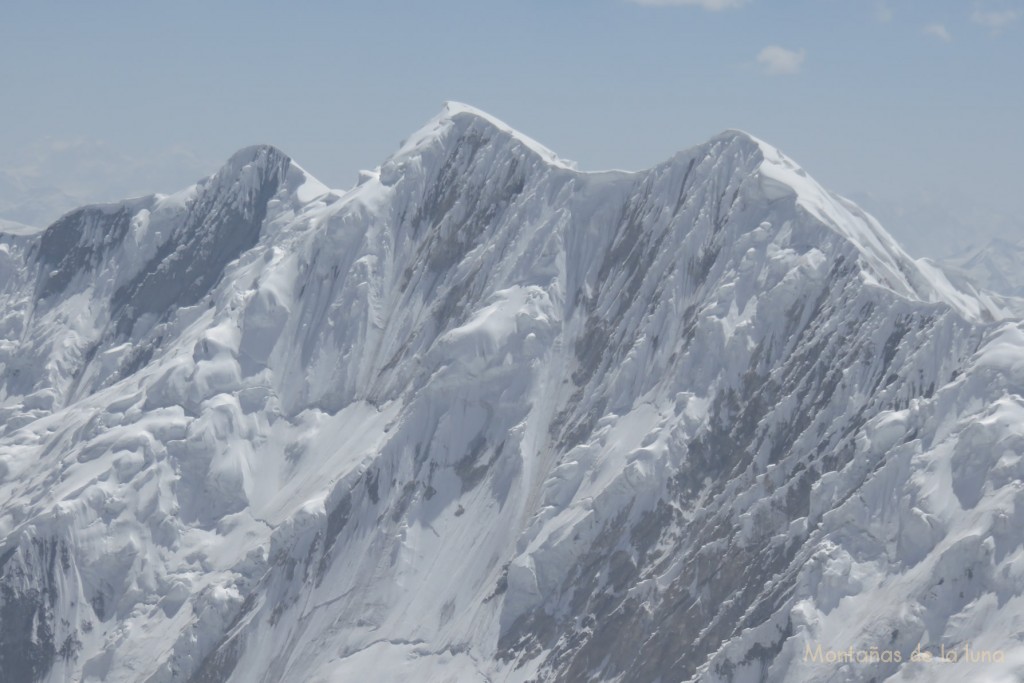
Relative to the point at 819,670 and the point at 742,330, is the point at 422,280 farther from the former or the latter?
the point at 819,670

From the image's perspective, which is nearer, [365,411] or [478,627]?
[478,627]

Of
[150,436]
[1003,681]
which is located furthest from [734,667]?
[150,436]

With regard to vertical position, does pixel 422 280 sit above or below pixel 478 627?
above

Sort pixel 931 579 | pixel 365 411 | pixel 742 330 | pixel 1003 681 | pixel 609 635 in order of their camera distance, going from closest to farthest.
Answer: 1. pixel 1003 681
2. pixel 931 579
3. pixel 609 635
4. pixel 742 330
5. pixel 365 411

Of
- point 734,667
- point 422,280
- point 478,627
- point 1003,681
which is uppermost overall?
point 422,280

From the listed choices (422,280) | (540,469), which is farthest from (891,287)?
(422,280)

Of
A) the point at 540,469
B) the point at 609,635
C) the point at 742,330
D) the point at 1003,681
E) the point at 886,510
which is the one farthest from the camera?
the point at 540,469
